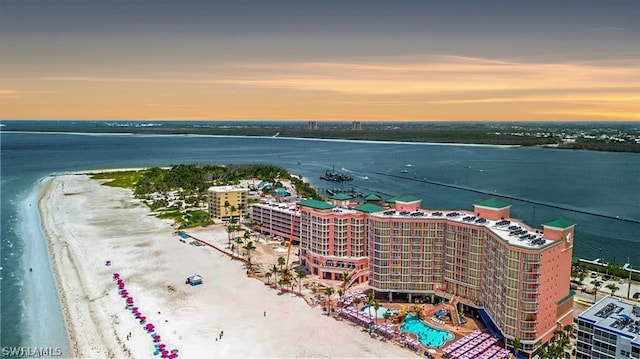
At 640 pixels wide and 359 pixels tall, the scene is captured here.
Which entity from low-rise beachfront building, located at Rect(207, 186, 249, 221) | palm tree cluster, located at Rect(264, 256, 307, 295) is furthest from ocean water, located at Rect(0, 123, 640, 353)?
low-rise beachfront building, located at Rect(207, 186, 249, 221)

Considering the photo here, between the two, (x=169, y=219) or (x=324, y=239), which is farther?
(x=169, y=219)

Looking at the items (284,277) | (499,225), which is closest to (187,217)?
(284,277)

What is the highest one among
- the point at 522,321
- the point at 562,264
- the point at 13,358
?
the point at 562,264

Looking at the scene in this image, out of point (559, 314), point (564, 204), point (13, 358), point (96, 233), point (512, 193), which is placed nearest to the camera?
point (13, 358)

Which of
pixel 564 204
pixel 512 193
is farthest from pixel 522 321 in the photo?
pixel 512 193

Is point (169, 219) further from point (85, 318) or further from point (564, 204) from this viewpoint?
point (564, 204)

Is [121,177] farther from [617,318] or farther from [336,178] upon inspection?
[617,318]
